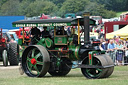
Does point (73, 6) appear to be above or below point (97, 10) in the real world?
above

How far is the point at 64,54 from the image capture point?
1589 centimetres

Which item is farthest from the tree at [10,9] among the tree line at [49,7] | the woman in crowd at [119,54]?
the woman in crowd at [119,54]

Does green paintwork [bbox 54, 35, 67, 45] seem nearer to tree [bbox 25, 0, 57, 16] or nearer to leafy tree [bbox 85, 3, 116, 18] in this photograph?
tree [bbox 25, 0, 57, 16]

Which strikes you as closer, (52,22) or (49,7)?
(52,22)

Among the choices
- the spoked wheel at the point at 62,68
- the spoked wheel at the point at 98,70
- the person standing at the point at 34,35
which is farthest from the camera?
the person standing at the point at 34,35

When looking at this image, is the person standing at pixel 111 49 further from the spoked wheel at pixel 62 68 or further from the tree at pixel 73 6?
the tree at pixel 73 6

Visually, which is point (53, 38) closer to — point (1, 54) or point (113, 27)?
point (1, 54)

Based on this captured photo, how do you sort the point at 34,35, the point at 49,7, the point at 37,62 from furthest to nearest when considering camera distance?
the point at 49,7 < the point at 34,35 < the point at 37,62

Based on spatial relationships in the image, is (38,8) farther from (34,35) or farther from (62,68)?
(62,68)

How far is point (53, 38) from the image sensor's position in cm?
1608

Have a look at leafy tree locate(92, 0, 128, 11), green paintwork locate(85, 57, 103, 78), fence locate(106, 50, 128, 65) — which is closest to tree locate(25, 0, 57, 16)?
leafy tree locate(92, 0, 128, 11)

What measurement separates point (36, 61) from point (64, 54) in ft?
3.29

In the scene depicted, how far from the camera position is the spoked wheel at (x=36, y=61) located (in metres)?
15.4

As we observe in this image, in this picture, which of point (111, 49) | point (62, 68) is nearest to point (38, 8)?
point (111, 49)
